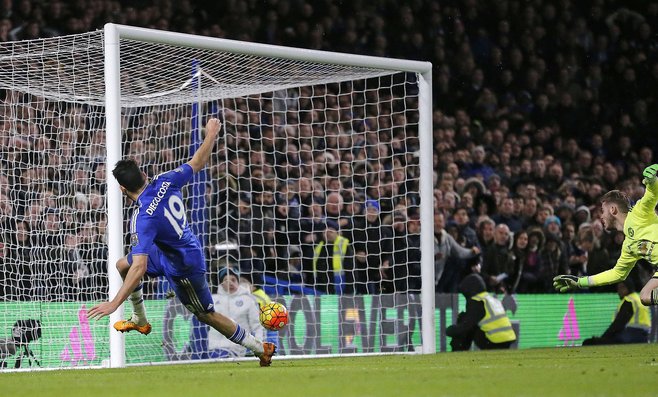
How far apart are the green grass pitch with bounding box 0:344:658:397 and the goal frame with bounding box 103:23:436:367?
3.52ft

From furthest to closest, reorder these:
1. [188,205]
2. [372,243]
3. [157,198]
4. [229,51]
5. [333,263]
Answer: [333,263] < [372,243] < [188,205] < [229,51] < [157,198]

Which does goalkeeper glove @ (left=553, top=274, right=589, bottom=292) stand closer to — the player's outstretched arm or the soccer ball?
the player's outstretched arm

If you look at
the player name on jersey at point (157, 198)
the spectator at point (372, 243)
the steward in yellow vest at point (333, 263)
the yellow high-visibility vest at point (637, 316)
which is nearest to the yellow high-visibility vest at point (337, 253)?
the steward in yellow vest at point (333, 263)

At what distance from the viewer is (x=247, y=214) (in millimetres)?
14438

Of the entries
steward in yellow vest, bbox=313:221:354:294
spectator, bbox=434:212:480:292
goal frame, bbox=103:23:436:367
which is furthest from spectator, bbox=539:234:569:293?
goal frame, bbox=103:23:436:367

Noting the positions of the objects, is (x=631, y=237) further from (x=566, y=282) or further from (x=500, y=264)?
(x=500, y=264)

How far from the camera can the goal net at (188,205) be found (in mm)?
11312

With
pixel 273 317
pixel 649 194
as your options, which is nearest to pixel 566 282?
pixel 649 194

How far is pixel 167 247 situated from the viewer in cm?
916

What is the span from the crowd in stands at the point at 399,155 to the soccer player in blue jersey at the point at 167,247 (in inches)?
108

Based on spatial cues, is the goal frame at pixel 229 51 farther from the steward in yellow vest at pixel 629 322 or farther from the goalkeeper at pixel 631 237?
the steward in yellow vest at pixel 629 322

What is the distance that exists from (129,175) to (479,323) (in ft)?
19.6

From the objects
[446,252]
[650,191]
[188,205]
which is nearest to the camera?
[650,191]

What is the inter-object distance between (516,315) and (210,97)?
4526 mm
